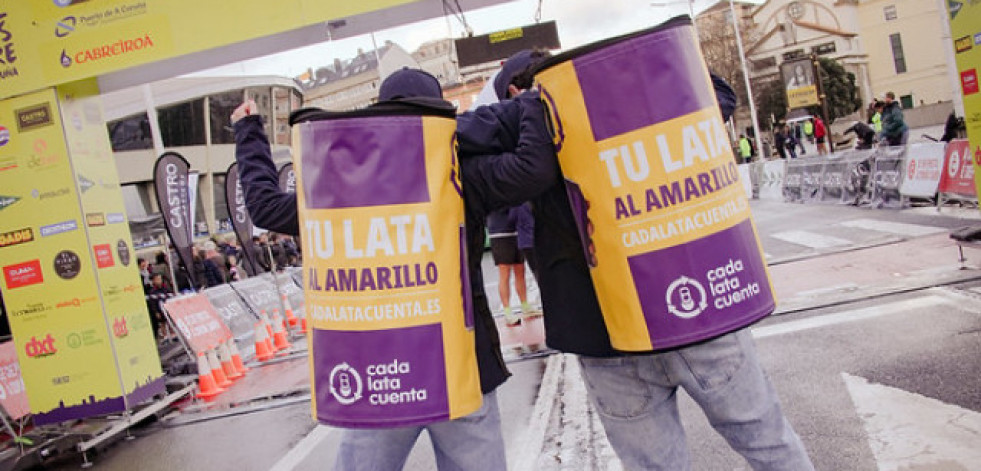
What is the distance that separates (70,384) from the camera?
669 centimetres

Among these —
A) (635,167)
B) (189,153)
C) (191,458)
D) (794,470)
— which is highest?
(189,153)

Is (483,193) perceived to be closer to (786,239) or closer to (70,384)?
(70,384)

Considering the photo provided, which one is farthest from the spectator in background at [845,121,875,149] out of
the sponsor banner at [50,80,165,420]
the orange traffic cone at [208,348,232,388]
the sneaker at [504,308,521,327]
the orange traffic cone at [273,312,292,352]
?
the sponsor banner at [50,80,165,420]

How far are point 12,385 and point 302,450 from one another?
391 cm

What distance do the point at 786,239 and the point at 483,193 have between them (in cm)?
978

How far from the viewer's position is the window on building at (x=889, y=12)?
61375mm

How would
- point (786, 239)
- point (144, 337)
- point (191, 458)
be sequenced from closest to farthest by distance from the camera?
point (191, 458)
point (144, 337)
point (786, 239)

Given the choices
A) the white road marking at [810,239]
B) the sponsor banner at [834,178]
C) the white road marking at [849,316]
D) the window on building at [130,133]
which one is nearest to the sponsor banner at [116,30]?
the white road marking at [849,316]

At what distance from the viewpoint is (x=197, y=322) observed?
962cm

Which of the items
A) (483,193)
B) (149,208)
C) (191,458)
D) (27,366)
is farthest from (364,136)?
(149,208)

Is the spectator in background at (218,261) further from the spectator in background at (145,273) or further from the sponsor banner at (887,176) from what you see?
the sponsor banner at (887,176)

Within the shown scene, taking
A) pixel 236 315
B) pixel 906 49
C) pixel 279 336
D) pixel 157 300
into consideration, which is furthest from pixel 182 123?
pixel 906 49

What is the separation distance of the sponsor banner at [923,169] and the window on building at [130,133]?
1254 inches

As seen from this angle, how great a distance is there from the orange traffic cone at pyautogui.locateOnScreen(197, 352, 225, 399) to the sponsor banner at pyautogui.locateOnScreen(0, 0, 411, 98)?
11.2 feet
